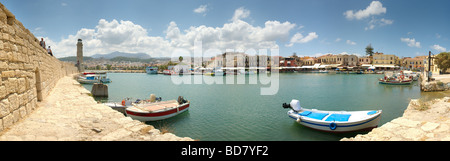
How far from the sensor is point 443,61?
133ft

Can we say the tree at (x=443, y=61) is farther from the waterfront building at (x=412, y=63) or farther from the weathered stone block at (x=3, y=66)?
the weathered stone block at (x=3, y=66)

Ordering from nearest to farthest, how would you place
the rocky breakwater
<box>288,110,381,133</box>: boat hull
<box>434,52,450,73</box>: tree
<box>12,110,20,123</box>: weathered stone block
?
<box>12,110,20,123</box>: weathered stone block < the rocky breakwater < <box>288,110,381,133</box>: boat hull < <box>434,52,450,73</box>: tree

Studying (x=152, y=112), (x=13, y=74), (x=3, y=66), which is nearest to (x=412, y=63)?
(x=152, y=112)

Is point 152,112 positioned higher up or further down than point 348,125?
higher up

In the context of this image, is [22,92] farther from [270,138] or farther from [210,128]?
[270,138]

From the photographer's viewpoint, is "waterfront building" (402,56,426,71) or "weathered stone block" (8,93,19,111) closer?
"weathered stone block" (8,93,19,111)

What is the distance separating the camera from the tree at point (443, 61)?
133 ft

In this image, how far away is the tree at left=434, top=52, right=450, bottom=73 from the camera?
40594mm

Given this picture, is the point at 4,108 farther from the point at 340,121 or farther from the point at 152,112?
the point at 340,121

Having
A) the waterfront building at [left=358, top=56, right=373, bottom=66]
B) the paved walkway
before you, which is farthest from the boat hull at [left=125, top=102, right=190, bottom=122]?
the waterfront building at [left=358, top=56, right=373, bottom=66]

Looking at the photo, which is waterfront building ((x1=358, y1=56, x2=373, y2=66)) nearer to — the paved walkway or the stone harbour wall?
the paved walkway

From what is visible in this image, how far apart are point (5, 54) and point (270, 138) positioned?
9198 mm

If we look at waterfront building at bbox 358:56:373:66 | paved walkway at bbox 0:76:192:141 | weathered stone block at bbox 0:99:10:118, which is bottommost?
paved walkway at bbox 0:76:192:141
